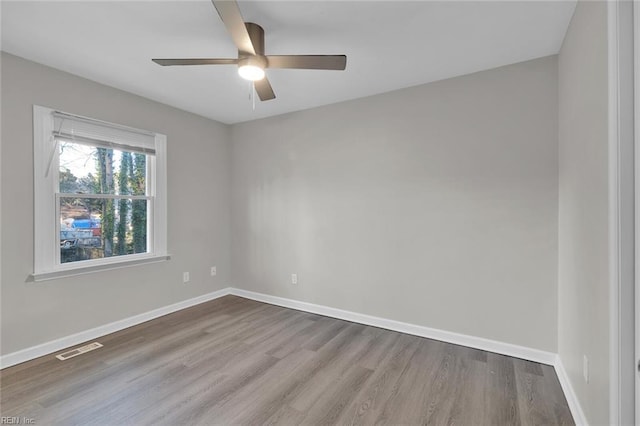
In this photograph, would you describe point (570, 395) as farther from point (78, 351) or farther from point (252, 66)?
point (78, 351)

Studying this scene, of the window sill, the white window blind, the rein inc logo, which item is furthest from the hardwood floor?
the white window blind

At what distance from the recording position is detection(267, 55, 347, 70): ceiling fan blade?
1831mm

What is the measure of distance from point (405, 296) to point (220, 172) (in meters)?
2.98

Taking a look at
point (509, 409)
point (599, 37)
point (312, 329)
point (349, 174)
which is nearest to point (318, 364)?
point (312, 329)

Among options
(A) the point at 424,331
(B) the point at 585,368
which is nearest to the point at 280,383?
(A) the point at 424,331

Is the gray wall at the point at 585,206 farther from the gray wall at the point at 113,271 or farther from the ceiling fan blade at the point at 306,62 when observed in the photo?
the gray wall at the point at 113,271

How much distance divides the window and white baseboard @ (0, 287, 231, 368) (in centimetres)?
59

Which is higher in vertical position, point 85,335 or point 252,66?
point 252,66

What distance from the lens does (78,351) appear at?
101 inches

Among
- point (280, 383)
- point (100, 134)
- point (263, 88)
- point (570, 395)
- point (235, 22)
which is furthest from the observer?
point (100, 134)

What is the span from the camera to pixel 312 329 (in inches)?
120

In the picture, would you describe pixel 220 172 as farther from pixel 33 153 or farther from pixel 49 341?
pixel 49 341

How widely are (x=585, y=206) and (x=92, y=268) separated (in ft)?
13.0

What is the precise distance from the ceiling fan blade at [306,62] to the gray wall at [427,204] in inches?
52.0
